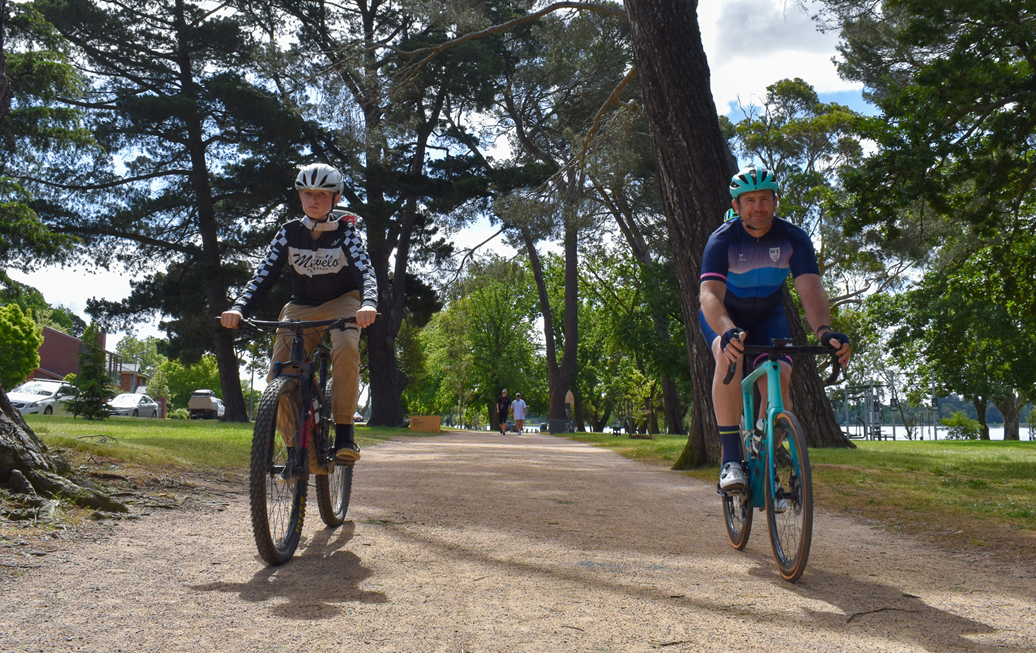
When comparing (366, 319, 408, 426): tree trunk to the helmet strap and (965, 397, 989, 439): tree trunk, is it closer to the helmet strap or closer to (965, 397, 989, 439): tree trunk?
the helmet strap

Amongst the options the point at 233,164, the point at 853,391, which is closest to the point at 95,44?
the point at 233,164

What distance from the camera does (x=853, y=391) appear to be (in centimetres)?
6462

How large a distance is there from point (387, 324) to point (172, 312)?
22.4 feet

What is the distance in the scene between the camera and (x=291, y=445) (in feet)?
14.0

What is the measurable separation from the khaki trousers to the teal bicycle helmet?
7.43 ft

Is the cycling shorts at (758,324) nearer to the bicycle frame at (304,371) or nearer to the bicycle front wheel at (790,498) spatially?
the bicycle front wheel at (790,498)

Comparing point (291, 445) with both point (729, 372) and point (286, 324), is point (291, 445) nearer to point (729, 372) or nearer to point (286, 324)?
point (286, 324)

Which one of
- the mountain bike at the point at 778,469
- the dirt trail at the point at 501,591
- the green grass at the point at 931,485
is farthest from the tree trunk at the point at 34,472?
the green grass at the point at 931,485

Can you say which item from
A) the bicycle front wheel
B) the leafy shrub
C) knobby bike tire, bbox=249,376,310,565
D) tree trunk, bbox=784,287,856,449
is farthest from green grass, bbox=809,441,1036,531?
the leafy shrub

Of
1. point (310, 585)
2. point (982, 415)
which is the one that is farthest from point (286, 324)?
point (982, 415)

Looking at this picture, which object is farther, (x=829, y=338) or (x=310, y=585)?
(x=829, y=338)

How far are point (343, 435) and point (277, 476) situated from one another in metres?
0.91

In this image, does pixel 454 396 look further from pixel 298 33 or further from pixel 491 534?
pixel 491 534

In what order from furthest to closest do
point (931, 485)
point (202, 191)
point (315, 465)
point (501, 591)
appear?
point (202, 191), point (931, 485), point (315, 465), point (501, 591)
